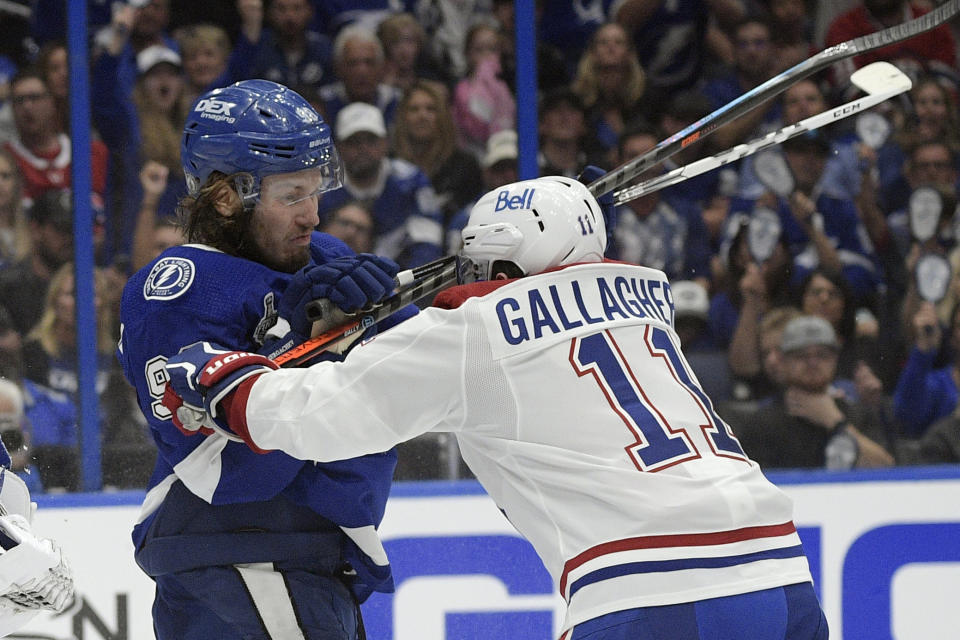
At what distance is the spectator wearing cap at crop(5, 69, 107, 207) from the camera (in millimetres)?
4629

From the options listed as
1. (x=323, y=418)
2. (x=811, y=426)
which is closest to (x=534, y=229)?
(x=323, y=418)

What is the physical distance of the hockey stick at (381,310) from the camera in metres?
2.32

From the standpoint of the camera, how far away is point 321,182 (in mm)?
2473

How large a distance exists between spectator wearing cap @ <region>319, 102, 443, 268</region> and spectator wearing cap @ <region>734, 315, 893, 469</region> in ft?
4.25

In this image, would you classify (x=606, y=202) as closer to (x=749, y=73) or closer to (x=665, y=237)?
(x=665, y=237)

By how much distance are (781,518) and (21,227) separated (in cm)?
337

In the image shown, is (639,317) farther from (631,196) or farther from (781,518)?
(631,196)

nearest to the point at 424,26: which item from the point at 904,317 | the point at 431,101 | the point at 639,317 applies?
the point at 431,101

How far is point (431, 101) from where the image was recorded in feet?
16.1

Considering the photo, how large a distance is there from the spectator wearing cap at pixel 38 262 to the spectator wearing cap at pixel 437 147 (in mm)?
1207

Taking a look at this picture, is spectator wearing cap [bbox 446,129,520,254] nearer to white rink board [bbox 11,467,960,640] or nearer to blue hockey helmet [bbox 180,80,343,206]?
white rink board [bbox 11,467,960,640]

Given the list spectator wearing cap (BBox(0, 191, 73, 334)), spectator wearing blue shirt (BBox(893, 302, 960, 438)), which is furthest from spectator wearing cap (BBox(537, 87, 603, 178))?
spectator wearing cap (BBox(0, 191, 73, 334))

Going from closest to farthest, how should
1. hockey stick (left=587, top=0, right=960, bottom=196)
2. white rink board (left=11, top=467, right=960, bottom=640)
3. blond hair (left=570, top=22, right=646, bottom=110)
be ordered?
hockey stick (left=587, top=0, right=960, bottom=196) → white rink board (left=11, top=467, right=960, bottom=640) → blond hair (left=570, top=22, right=646, bottom=110)

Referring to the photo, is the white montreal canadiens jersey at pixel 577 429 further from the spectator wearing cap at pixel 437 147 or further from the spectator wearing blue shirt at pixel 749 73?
the spectator wearing blue shirt at pixel 749 73
